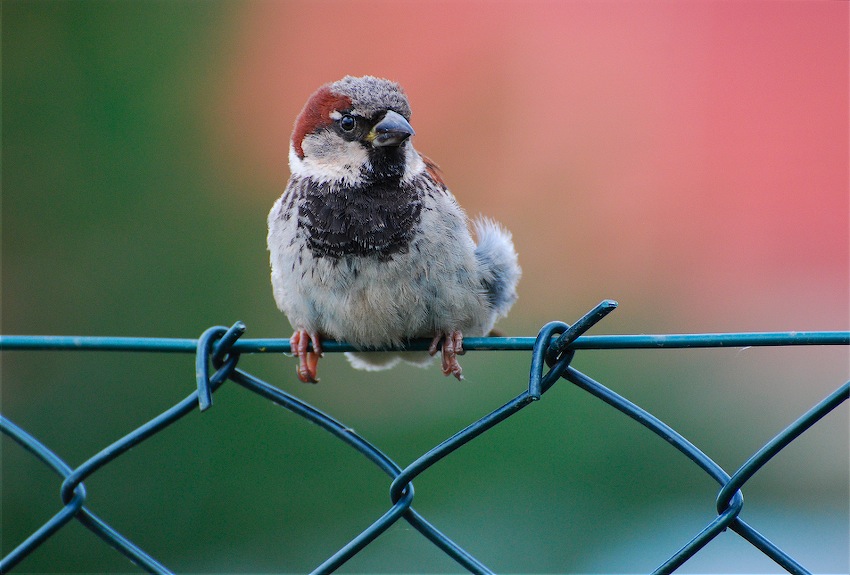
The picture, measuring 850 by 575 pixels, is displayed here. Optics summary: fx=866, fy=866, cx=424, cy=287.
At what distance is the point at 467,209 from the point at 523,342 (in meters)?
1.93

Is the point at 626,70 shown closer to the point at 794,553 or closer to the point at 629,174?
the point at 629,174

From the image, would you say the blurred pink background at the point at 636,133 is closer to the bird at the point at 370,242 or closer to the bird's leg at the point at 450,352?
the bird at the point at 370,242

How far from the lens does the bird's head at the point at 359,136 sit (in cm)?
185

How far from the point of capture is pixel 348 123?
192 centimetres

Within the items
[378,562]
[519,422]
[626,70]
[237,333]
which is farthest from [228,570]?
[626,70]

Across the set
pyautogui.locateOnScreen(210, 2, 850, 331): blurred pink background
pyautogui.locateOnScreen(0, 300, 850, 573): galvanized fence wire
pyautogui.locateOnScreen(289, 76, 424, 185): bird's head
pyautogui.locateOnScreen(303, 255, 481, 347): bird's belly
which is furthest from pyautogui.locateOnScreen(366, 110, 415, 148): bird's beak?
pyautogui.locateOnScreen(210, 2, 850, 331): blurred pink background

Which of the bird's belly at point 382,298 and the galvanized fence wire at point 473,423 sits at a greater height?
the bird's belly at point 382,298

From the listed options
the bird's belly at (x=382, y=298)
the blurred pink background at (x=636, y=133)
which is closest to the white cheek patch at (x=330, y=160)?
the bird's belly at (x=382, y=298)

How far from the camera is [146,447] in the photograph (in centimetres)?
313

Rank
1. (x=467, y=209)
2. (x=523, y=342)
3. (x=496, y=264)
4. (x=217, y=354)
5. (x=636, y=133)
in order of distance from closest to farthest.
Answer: (x=523, y=342)
(x=217, y=354)
(x=496, y=264)
(x=467, y=209)
(x=636, y=133)

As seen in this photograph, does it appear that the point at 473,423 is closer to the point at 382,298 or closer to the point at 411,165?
the point at 382,298

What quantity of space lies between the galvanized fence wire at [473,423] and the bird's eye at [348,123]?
75 cm

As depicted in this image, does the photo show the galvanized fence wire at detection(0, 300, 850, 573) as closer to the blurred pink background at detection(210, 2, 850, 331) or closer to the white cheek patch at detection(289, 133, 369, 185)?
the white cheek patch at detection(289, 133, 369, 185)

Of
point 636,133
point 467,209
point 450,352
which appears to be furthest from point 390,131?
point 636,133
